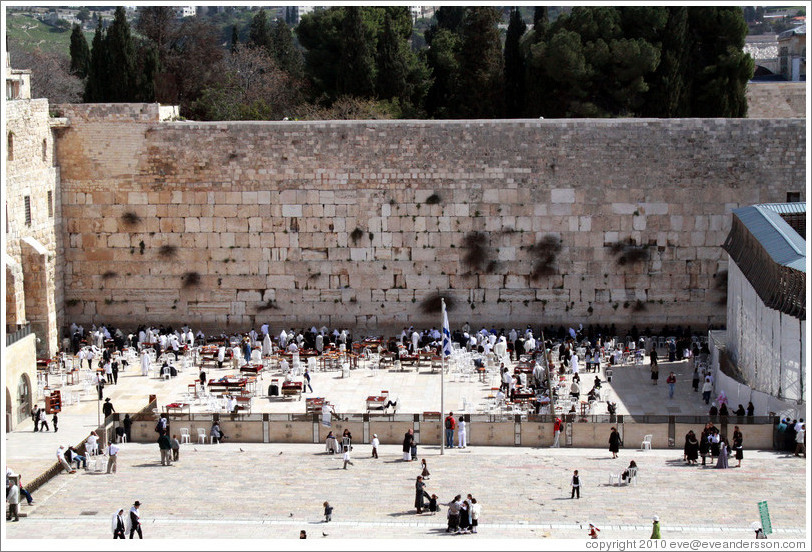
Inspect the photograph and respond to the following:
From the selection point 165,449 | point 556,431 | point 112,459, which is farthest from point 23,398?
point 556,431

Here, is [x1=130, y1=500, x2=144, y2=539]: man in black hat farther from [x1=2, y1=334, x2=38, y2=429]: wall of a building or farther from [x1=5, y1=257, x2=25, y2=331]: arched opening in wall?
[x1=5, y1=257, x2=25, y2=331]: arched opening in wall

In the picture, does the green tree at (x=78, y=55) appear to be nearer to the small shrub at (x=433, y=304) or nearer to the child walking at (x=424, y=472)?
the small shrub at (x=433, y=304)

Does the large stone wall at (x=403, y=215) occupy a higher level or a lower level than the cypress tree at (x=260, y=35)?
lower

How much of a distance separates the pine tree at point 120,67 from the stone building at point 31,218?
8.04 meters

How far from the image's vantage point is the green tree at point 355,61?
43.9 metres

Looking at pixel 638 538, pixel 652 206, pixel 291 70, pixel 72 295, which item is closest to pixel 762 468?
pixel 638 538

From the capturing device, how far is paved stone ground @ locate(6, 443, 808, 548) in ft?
70.4

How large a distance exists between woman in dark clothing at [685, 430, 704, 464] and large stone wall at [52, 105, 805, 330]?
11245mm

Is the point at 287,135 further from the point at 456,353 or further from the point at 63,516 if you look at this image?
the point at 63,516

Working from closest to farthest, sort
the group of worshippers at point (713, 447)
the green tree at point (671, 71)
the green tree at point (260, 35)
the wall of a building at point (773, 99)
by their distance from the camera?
1. the group of worshippers at point (713, 447)
2. the green tree at point (671, 71)
3. the wall of a building at point (773, 99)
4. the green tree at point (260, 35)

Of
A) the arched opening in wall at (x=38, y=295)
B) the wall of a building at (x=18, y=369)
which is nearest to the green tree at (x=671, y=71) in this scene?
the arched opening in wall at (x=38, y=295)

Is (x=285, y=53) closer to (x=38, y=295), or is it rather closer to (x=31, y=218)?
(x=31, y=218)

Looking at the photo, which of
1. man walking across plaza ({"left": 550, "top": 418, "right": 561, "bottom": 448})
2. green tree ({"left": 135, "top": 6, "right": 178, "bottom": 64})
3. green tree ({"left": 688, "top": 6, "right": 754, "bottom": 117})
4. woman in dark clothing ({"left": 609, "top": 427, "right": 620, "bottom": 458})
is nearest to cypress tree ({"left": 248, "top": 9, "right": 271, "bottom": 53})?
green tree ({"left": 135, "top": 6, "right": 178, "bottom": 64})

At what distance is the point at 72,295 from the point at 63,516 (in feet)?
49.0
